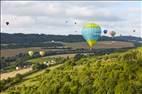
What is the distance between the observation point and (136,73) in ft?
352

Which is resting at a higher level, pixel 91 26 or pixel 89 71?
pixel 91 26

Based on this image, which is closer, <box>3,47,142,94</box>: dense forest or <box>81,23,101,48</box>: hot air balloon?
<box>3,47,142,94</box>: dense forest

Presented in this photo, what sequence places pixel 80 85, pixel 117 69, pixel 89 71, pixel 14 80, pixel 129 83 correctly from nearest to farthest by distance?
1. pixel 129 83
2. pixel 80 85
3. pixel 117 69
4. pixel 89 71
5. pixel 14 80

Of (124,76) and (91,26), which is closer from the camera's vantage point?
(124,76)

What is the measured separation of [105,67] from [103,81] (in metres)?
18.9

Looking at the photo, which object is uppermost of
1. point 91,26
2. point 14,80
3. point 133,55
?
point 91,26

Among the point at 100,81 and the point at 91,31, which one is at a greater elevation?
the point at 91,31

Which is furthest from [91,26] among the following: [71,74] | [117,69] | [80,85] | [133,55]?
[80,85]

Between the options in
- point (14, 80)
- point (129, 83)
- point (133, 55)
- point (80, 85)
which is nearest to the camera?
point (129, 83)

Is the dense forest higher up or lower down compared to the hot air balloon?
lower down

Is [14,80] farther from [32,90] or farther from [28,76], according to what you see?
[32,90]

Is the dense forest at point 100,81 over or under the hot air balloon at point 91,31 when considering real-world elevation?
under

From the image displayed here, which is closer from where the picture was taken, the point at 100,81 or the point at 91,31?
the point at 100,81

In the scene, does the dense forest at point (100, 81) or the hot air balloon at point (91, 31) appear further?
the hot air balloon at point (91, 31)
